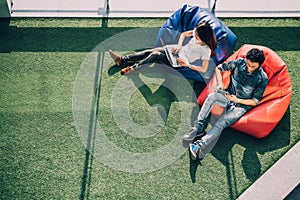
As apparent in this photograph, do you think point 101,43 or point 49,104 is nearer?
point 49,104

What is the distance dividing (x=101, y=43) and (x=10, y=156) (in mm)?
2210

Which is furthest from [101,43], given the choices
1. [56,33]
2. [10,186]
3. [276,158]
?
[276,158]

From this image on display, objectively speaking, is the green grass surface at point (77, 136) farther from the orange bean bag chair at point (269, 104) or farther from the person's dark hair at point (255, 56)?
the person's dark hair at point (255, 56)

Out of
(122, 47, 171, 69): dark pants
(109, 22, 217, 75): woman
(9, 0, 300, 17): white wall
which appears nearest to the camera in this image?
(109, 22, 217, 75): woman

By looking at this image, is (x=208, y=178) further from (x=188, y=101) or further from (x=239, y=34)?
(x=239, y=34)

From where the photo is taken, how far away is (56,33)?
663cm

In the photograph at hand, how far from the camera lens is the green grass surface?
196 inches

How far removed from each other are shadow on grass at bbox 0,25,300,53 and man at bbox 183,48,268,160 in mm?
1261

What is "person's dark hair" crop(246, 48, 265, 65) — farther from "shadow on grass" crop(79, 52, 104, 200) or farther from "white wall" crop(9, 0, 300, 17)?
"white wall" crop(9, 0, 300, 17)

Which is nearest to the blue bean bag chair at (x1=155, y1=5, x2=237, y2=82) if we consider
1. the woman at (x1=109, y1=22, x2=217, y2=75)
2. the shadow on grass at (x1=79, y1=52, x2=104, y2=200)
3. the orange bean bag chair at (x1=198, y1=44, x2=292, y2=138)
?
the woman at (x1=109, y1=22, x2=217, y2=75)

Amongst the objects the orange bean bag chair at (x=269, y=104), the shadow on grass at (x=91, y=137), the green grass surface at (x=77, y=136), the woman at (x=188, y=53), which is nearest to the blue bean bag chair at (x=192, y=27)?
the woman at (x=188, y=53)

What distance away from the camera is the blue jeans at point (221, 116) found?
530cm

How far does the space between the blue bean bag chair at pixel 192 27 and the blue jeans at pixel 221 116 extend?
0.52 metres

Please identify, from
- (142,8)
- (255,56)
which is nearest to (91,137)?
(255,56)
